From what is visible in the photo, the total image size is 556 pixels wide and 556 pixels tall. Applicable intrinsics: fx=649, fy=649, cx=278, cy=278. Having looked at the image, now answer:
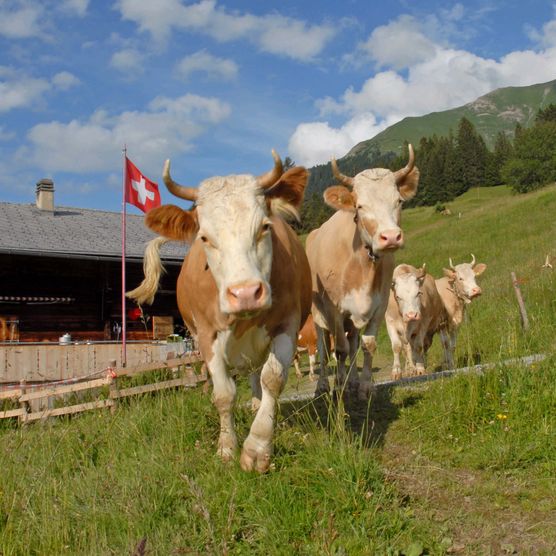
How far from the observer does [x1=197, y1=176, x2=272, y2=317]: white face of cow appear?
156 inches

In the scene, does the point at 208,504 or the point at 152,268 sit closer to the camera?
the point at 208,504

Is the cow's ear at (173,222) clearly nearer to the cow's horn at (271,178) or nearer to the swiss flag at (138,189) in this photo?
the cow's horn at (271,178)

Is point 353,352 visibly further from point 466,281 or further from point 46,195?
point 46,195

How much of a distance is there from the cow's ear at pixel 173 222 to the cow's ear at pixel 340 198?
2.06 meters

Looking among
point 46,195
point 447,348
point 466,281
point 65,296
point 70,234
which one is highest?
point 46,195

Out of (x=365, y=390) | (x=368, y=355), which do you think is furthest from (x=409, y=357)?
(x=365, y=390)

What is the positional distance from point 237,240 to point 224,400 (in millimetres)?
1408

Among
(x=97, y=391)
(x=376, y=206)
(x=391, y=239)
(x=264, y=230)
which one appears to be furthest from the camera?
→ (x=97, y=391)

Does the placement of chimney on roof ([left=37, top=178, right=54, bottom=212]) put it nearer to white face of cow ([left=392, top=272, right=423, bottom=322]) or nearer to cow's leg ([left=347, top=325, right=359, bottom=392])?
white face of cow ([left=392, top=272, right=423, bottom=322])

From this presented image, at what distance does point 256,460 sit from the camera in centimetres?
443

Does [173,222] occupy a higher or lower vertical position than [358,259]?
higher

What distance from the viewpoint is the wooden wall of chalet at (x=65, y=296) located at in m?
19.1

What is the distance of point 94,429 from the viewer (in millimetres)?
6285

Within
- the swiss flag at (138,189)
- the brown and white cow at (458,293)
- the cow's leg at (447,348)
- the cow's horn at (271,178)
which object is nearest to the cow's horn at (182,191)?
the cow's horn at (271,178)
